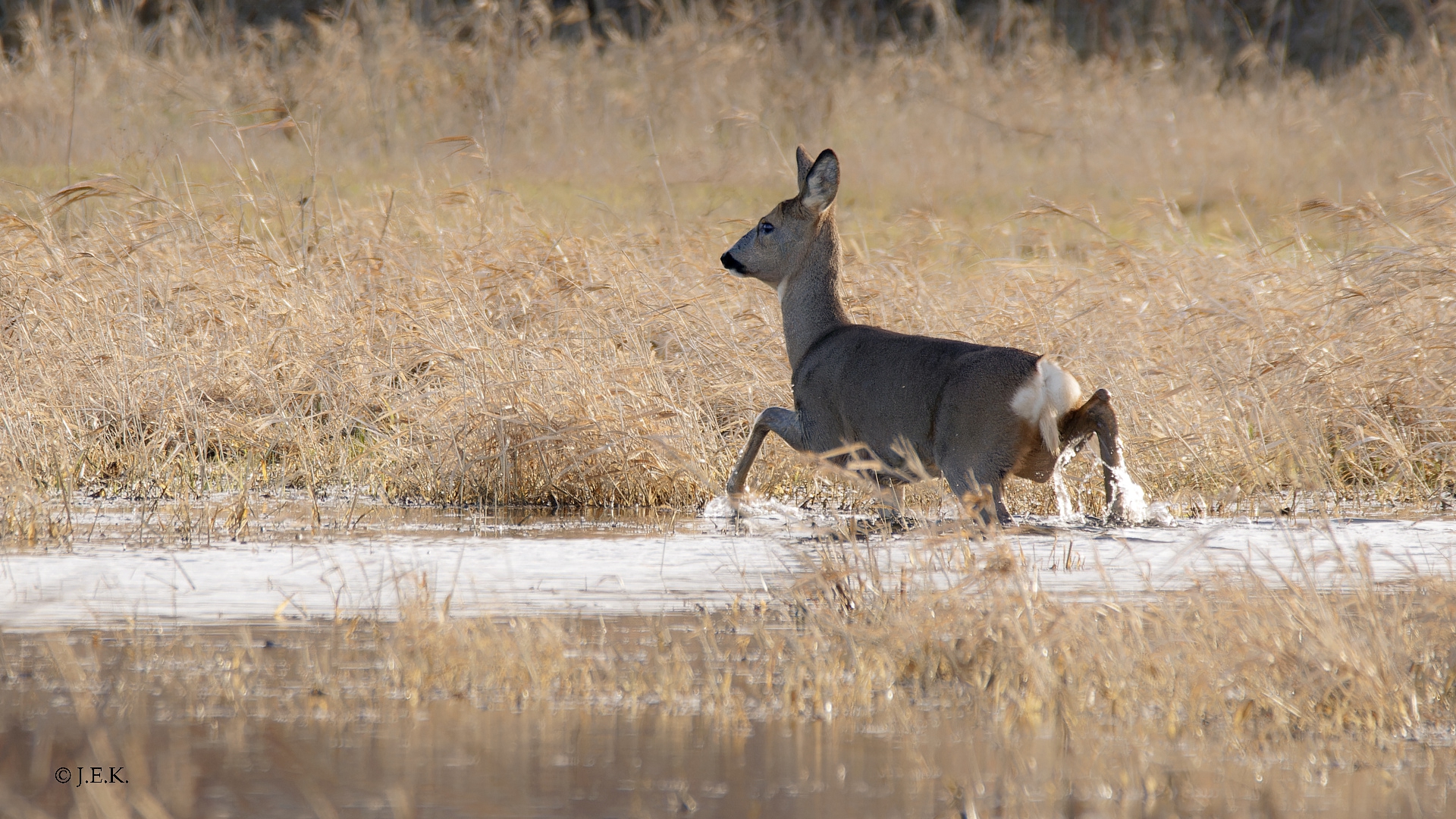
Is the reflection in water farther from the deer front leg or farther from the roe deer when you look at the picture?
the deer front leg

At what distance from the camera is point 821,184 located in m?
7.62

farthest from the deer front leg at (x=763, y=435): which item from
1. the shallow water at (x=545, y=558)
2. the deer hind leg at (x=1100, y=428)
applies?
the deer hind leg at (x=1100, y=428)

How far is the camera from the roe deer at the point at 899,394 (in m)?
6.07

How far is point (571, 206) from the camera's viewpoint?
1492 cm

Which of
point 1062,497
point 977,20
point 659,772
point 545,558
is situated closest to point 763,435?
point 1062,497

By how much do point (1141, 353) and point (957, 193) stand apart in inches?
336

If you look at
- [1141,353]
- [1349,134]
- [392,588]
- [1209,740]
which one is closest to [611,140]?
[1349,134]

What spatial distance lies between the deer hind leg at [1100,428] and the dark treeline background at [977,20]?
42.5 ft

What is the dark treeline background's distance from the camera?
19.7 m

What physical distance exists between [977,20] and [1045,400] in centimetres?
1649

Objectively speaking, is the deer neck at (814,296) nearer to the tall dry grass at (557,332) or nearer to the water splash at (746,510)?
the tall dry grass at (557,332)

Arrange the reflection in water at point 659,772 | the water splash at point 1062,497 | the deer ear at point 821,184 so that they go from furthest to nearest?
the deer ear at point 821,184
the water splash at point 1062,497
the reflection in water at point 659,772

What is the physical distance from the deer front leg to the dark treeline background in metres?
11.9

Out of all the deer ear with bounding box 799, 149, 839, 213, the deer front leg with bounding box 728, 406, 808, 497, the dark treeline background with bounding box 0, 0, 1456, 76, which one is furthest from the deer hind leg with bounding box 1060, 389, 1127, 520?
the dark treeline background with bounding box 0, 0, 1456, 76
